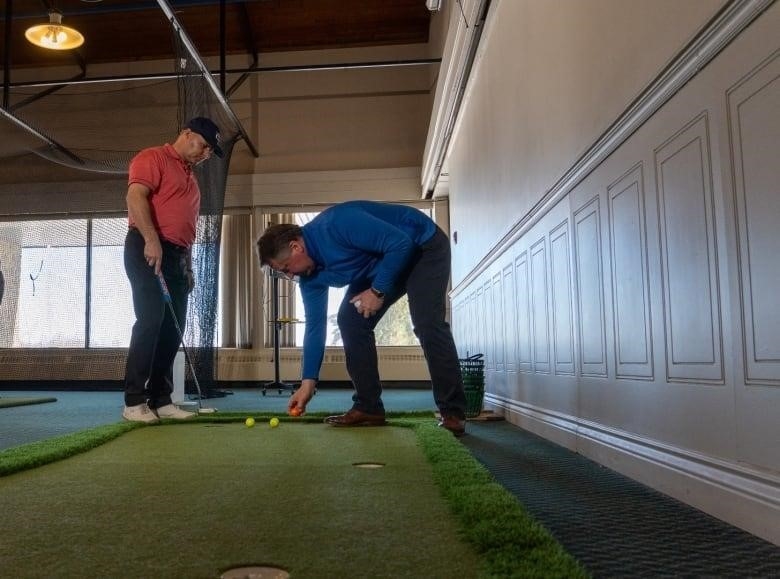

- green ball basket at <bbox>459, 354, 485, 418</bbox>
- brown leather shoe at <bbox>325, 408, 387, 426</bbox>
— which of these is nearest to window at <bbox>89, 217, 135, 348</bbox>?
green ball basket at <bbox>459, 354, 485, 418</bbox>

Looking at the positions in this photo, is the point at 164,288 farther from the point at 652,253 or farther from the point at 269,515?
the point at 652,253

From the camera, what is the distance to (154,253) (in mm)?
2977

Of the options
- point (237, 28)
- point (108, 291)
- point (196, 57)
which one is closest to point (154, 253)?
point (196, 57)

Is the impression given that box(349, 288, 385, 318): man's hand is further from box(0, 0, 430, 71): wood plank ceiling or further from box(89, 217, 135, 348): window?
box(0, 0, 430, 71): wood plank ceiling

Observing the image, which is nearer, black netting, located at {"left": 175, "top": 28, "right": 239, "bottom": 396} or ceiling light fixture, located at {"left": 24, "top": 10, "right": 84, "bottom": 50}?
black netting, located at {"left": 175, "top": 28, "right": 239, "bottom": 396}

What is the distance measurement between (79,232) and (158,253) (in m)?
4.87

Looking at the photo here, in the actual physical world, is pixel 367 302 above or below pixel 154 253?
below

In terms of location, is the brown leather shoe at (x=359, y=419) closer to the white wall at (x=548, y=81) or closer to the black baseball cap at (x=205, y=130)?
the white wall at (x=548, y=81)

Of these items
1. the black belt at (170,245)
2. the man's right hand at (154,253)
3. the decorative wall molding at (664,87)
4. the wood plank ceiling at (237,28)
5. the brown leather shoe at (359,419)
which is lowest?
the brown leather shoe at (359,419)

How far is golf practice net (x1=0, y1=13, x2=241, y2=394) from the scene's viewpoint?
627 centimetres

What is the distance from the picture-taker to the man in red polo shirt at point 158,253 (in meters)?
3.01

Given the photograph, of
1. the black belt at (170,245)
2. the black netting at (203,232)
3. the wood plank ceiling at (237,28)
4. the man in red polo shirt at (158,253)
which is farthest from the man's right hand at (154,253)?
the wood plank ceiling at (237,28)

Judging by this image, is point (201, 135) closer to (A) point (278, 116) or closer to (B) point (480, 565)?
(B) point (480, 565)

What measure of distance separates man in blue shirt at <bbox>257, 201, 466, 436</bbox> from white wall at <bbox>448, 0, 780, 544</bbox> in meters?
0.45
